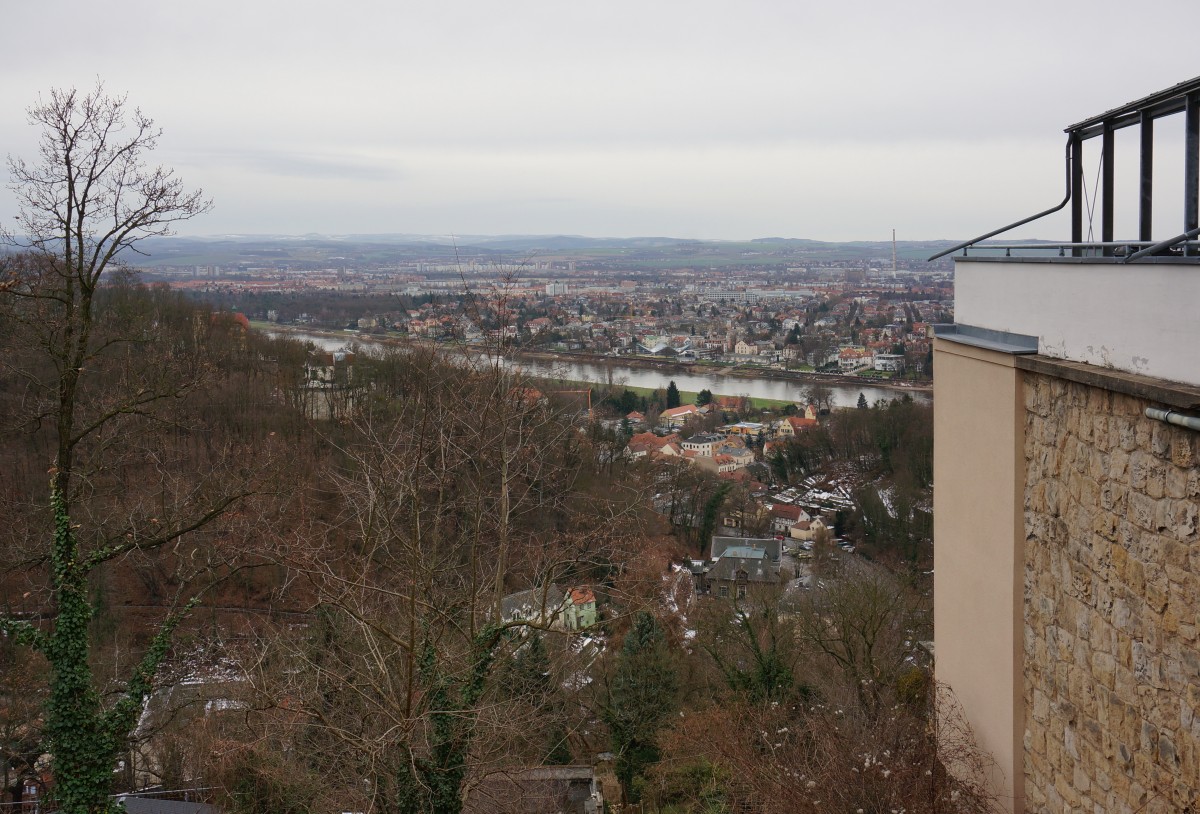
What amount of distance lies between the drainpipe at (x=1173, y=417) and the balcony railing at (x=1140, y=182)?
1.42 ft

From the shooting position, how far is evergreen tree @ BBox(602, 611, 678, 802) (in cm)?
1153

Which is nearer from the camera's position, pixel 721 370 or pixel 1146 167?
pixel 1146 167

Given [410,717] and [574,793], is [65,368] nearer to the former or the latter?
[410,717]

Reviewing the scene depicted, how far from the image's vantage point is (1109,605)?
317 centimetres

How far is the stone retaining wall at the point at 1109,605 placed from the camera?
2717mm

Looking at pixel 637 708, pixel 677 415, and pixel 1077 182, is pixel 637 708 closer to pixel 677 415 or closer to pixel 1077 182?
pixel 1077 182

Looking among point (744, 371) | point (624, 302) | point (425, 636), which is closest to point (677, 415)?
point (744, 371)

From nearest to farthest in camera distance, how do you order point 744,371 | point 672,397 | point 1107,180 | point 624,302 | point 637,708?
point 1107,180
point 637,708
point 672,397
point 744,371
point 624,302

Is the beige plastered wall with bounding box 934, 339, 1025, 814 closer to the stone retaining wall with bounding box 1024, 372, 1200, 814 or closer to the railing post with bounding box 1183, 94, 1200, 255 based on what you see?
the stone retaining wall with bounding box 1024, 372, 1200, 814

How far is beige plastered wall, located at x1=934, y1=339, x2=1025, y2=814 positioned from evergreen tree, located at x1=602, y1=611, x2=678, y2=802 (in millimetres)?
7053

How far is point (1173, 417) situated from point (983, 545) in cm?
184

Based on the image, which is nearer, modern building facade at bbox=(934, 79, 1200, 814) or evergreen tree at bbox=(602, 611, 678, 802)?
modern building facade at bbox=(934, 79, 1200, 814)

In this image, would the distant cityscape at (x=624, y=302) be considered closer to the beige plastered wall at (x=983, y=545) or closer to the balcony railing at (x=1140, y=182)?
the beige plastered wall at (x=983, y=545)

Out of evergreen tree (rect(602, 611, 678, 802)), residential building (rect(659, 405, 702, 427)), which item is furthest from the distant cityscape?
residential building (rect(659, 405, 702, 427))
